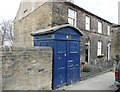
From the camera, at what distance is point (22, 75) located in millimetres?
6641

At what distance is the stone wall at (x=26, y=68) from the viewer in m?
5.99

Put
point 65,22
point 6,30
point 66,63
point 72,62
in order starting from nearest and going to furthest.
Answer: point 66,63 < point 72,62 < point 65,22 < point 6,30

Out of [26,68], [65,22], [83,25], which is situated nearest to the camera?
[26,68]

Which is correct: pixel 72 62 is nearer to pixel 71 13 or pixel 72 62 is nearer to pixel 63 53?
pixel 63 53

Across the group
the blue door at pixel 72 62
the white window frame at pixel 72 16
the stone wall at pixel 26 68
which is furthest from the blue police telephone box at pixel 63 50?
the white window frame at pixel 72 16

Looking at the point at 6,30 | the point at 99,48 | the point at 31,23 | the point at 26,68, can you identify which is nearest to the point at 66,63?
the point at 26,68

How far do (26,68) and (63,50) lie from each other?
2638 mm

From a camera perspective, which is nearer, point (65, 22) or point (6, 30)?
point (65, 22)

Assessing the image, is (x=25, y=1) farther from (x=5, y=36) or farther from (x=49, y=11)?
(x=5, y=36)

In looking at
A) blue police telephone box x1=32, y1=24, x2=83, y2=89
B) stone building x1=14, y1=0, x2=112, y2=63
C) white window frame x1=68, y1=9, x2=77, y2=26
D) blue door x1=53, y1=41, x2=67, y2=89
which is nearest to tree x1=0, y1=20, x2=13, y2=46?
stone building x1=14, y1=0, x2=112, y2=63

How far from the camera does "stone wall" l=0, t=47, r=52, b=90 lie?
599 cm

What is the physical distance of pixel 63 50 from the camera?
29.0 ft

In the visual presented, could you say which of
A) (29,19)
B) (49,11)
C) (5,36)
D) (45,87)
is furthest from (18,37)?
(5,36)

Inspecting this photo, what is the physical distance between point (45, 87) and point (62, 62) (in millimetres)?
1627
